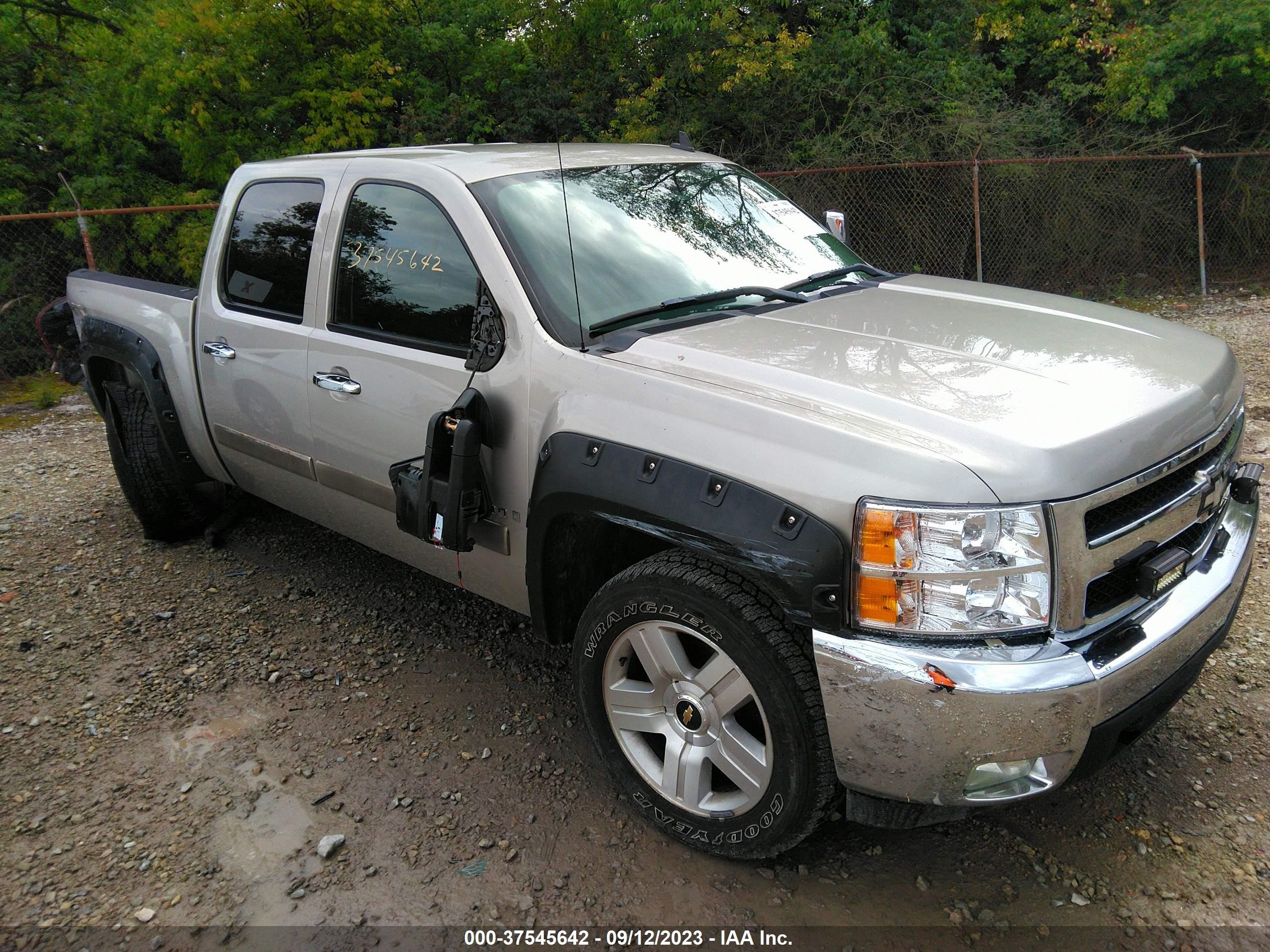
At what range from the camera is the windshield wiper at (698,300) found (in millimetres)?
2881

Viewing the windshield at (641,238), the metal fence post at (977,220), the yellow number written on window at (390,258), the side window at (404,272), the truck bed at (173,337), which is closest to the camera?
the windshield at (641,238)

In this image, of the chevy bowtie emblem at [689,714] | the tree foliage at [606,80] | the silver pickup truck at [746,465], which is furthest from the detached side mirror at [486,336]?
the tree foliage at [606,80]

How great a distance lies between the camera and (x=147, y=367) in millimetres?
4445

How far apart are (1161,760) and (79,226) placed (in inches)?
399

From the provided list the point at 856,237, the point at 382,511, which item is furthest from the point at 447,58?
the point at 382,511

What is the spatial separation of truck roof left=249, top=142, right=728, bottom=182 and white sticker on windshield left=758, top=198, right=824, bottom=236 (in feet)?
1.12

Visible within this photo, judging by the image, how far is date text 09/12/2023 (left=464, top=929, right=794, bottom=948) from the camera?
2.39 m

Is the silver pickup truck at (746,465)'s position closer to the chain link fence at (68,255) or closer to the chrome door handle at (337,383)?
the chrome door handle at (337,383)

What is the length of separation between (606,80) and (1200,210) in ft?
23.7

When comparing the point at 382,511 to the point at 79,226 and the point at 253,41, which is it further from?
the point at 253,41

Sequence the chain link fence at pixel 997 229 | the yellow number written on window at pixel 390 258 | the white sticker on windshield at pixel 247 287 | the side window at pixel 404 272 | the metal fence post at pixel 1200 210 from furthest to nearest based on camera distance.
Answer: the metal fence post at pixel 1200 210 → the chain link fence at pixel 997 229 → the white sticker on windshield at pixel 247 287 → the yellow number written on window at pixel 390 258 → the side window at pixel 404 272

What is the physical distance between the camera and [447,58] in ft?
40.8

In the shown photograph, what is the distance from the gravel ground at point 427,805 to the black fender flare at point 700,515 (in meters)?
0.86

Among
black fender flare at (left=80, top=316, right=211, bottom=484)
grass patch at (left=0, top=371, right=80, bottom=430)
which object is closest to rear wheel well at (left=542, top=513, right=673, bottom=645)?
black fender flare at (left=80, top=316, right=211, bottom=484)
